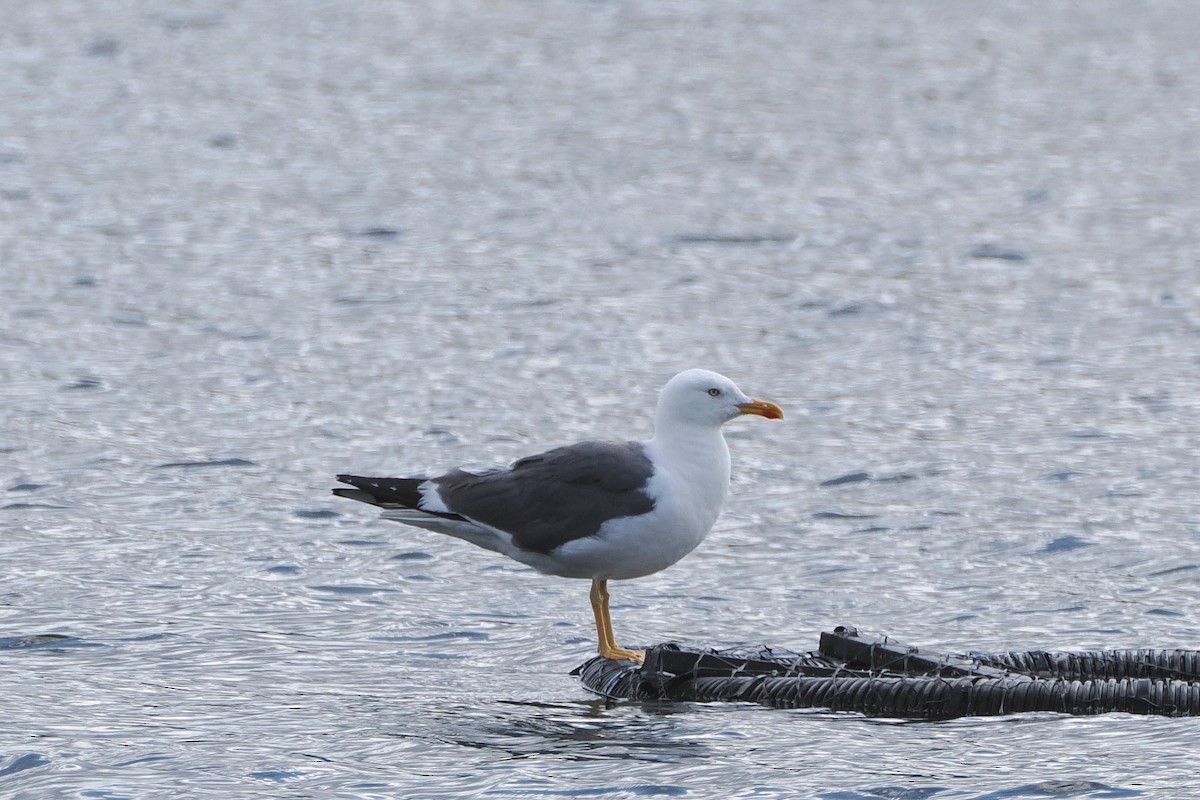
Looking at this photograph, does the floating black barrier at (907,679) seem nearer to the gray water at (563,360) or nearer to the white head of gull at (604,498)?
the gray water at (563,360)

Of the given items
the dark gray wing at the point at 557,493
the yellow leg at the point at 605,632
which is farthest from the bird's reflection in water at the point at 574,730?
the dark gray wing at the point at 557,493

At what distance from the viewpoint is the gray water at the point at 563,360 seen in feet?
26.9

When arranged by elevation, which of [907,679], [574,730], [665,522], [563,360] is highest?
[563,360]

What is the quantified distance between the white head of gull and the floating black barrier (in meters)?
0.41

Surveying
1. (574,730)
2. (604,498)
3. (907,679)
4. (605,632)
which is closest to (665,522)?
(604,498)

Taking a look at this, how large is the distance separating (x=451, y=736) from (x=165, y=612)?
2.22m

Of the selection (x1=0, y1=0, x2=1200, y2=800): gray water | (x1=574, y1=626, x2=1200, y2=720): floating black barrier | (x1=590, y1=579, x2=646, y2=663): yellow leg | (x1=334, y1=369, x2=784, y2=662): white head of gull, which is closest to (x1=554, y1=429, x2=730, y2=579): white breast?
(x1=334, y1=369, x2=784, y2=662): white head of gull

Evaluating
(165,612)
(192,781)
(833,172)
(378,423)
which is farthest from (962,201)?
(192,781)

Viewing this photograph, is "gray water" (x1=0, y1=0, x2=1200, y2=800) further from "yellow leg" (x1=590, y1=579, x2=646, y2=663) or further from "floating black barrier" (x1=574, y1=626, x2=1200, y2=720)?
"yellow leg" (x1=590, y1=579, x2=646, y2=663)

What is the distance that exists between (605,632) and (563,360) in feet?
19.8

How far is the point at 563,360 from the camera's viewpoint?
14914mm

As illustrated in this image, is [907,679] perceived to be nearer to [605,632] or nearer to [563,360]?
[605,632]

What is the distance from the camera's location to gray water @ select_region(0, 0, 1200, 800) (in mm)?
8188

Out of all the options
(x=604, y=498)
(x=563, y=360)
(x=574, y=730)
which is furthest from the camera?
(x=563, y=360)
